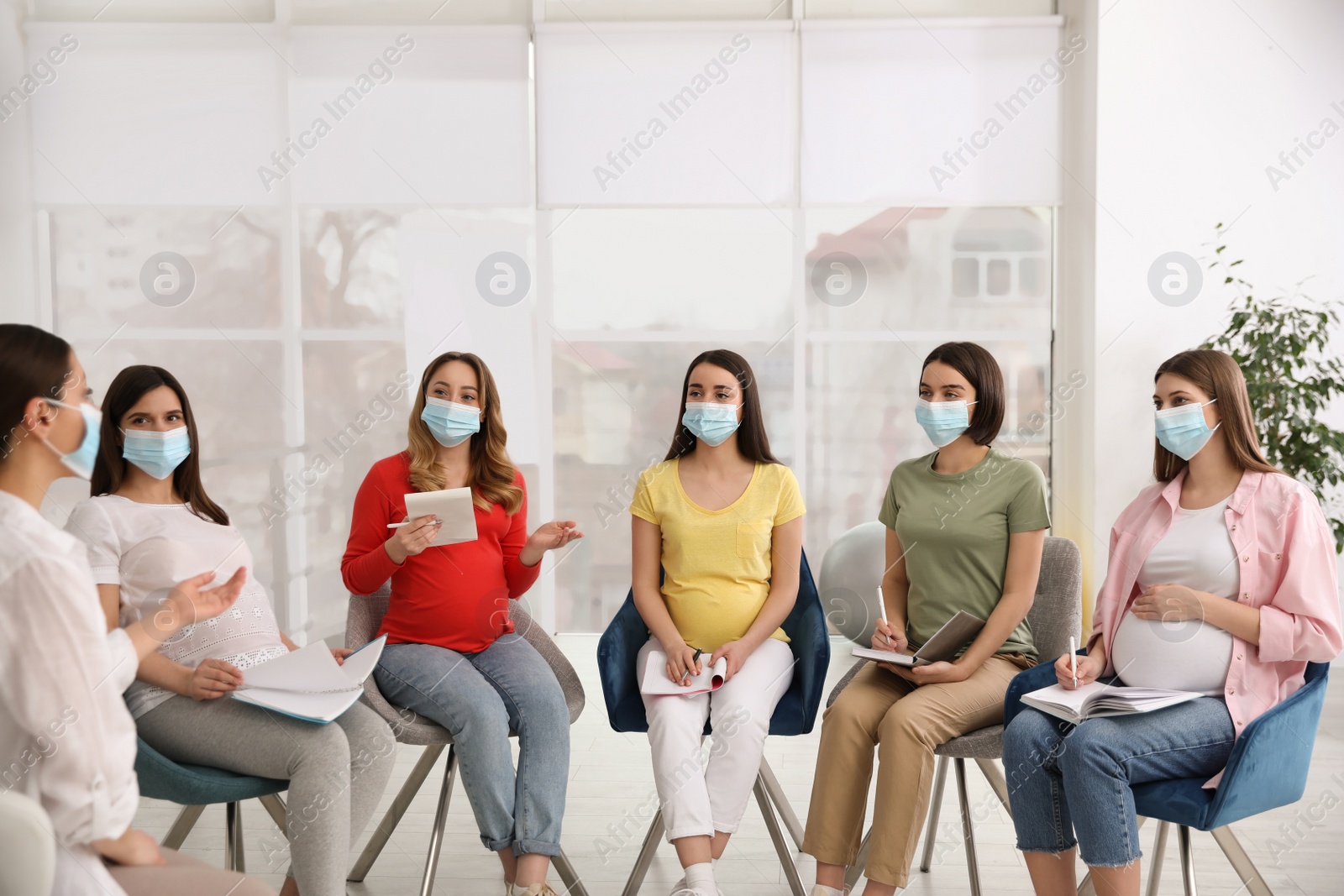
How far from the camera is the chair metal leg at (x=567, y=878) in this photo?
7.51 feet

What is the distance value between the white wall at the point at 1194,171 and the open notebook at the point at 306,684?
3.65m

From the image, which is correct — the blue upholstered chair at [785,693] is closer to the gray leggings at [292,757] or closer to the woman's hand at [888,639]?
the woman's hand at [888,639]

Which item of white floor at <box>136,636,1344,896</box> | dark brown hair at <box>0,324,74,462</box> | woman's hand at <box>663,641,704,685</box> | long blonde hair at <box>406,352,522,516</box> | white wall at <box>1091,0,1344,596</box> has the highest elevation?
white wall at <box>1091,0,1344,596</box>

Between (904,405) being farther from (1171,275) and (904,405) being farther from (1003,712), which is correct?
(1003,712)

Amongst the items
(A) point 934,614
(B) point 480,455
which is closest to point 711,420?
(B) point 480,455

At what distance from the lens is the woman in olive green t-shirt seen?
2074mm

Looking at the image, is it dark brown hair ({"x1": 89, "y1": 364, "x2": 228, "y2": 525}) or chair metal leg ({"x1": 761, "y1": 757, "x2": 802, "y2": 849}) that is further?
chair metal leg ({"x1": 761, "y1": 757, "x2": 802, "y2": 849})

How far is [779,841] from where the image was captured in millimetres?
2299

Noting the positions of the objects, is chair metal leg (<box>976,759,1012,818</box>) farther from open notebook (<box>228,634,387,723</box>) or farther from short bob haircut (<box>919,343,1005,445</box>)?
open notebook (<box>228,634,387,723</box>)

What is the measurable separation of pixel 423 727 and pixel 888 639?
3.41 feet

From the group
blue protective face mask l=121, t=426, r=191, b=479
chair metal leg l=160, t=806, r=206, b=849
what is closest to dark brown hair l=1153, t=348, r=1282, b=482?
blue protective face mask l=121, t=426, r=191, b=479

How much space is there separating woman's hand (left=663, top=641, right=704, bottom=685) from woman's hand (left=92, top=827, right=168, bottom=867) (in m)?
1.16

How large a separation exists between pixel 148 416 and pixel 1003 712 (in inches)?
73.5

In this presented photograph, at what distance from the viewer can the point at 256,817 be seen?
9.59 feet
